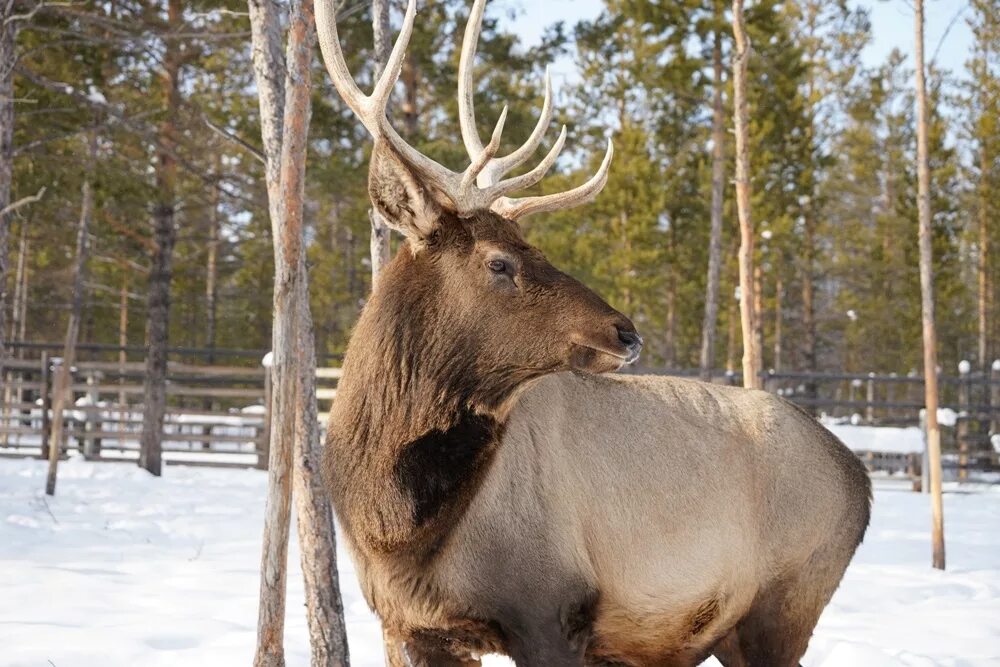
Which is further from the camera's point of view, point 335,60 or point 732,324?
point 732,324

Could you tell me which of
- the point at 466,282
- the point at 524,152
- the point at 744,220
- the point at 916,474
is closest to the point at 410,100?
the point at 744,220

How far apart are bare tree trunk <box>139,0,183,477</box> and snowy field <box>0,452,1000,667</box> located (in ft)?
6.16

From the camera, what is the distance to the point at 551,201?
153 inches

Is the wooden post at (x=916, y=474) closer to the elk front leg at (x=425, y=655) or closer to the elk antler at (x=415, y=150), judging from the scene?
the elk antler at (x=415, y=150)

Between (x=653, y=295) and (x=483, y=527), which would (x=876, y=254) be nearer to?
(x=653, y=295)

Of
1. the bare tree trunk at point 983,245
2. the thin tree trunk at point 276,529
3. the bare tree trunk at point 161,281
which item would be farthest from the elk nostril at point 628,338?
the bare tree trunk at point 983,245

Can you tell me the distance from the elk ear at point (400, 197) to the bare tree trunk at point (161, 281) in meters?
11.6

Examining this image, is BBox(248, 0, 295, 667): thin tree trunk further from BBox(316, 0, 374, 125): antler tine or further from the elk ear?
BBox(316, 0, 374, 125): antler tine

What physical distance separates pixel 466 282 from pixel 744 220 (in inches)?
310

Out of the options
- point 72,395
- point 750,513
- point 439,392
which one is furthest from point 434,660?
point 72,395

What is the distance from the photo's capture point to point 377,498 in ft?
11.1

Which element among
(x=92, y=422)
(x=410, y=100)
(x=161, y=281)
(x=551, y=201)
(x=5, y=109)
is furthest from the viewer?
(x=92, y=422)

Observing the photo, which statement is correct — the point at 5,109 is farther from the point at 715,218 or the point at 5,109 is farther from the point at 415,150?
the point at 715,218

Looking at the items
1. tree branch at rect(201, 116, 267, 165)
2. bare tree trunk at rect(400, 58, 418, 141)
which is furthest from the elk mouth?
bare tree trunk at rect(400, 58, 418, 141)
